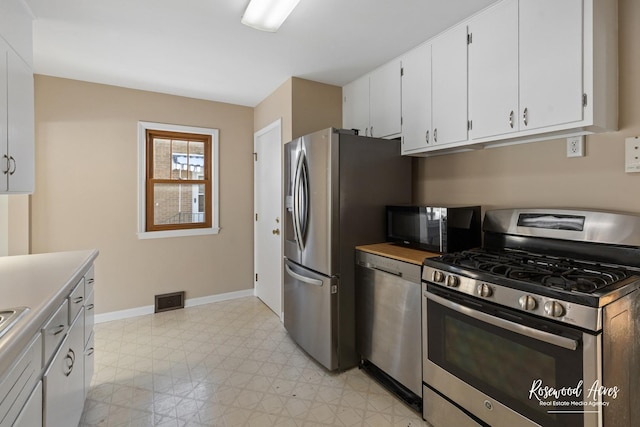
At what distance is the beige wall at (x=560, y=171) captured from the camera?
59.6 inches

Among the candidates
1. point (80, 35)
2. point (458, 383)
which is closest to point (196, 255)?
point (80, 35)

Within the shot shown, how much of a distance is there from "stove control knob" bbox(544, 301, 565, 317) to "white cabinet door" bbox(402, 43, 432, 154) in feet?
4.45

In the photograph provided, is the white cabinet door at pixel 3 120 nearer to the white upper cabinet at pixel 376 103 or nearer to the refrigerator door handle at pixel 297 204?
the refrigerator door handle at pixel 297 204

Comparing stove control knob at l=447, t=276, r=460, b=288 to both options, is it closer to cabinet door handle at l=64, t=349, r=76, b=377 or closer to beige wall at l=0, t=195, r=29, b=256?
cabinet door handle at l=64, t=349, r=76, b=377

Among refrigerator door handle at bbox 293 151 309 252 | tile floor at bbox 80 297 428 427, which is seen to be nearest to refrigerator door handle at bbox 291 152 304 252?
refrigerator door handle at bbox 293 151 309 252

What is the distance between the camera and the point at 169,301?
347 centimetres

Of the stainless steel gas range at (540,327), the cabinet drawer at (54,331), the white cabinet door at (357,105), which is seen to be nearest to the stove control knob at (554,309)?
the stainless steel gas range at (540,327)

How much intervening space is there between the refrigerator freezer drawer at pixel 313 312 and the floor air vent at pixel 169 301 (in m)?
1.52

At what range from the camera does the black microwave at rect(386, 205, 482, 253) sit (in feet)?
6.33

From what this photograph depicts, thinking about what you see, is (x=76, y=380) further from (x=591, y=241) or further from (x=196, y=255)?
(x=591, y=241)

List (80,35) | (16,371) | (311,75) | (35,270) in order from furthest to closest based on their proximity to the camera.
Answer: (311,75), (80,35), (35,270), (16,371)

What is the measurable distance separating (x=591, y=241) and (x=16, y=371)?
241 centimetres

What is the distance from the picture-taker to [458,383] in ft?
A: 5.03

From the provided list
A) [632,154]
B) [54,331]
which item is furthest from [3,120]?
[632,154]
